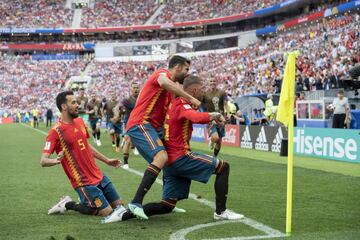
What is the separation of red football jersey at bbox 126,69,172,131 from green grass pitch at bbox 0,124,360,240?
3.99ft

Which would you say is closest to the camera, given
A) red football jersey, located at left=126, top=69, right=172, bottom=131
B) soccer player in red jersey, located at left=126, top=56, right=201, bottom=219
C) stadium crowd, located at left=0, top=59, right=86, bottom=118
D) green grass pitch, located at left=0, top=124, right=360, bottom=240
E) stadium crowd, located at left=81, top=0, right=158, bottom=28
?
green grass pitch, located at left=0, top=124, right=360, bottom=240

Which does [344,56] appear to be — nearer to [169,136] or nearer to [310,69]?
[310,69]

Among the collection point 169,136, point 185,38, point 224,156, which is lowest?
point 224,156

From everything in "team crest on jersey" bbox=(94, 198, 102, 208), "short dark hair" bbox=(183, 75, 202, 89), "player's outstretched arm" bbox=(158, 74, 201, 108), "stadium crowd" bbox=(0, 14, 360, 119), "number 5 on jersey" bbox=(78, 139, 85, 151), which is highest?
"stadium crowd" bbox=(0, 14, 360, 119)

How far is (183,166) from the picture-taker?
647 cm

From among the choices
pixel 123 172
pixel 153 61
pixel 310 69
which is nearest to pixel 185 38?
pixel 153 61

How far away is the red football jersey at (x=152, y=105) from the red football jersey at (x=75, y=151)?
701mm

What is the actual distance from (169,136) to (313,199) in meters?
2.87

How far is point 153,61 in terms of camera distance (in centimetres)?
7162

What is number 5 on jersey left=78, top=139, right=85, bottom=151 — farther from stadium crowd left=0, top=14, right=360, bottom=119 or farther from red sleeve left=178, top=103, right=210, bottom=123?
stadium crowd left=0, top=14, right=360, bottom=119

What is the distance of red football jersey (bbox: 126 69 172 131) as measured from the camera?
6664 mm

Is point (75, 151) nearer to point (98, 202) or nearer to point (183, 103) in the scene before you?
point (98, 202)

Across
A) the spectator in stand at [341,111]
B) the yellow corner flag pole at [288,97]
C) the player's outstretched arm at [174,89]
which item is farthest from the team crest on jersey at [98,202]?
the spectator in stand at [341,111]

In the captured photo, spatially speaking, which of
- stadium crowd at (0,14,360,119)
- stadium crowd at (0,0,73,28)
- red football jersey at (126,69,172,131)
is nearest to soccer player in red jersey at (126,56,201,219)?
red football jersey at (126,69,172,131)
